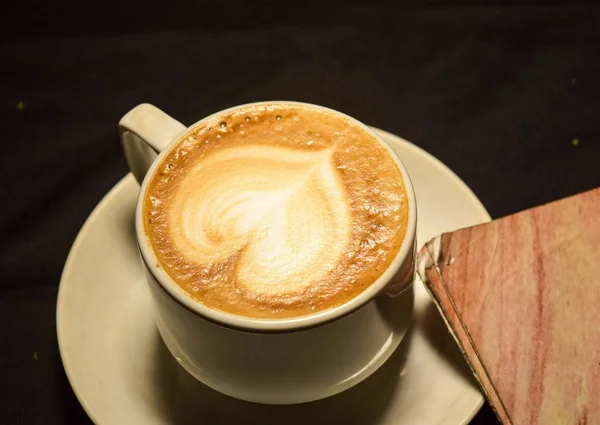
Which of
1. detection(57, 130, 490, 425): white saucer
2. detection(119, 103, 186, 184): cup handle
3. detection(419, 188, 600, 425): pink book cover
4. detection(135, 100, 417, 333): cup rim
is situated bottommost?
detection(57, 130, 490, 425): white saucer

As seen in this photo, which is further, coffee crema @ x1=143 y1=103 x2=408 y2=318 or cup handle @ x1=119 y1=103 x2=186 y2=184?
cup handle @ x1=119 y1=103 x2=186 y2=184

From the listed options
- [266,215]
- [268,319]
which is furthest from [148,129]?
[268,319]

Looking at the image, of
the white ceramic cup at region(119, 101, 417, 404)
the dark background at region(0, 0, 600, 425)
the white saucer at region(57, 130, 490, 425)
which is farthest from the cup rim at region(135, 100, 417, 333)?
the dark background at region(0, 0, 600, 425)

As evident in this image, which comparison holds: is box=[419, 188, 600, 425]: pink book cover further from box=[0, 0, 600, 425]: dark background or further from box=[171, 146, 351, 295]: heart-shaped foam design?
box=[0, 0, 600, 425]: dark background

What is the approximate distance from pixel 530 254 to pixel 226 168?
1.04 feet

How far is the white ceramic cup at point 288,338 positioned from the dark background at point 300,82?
36 centimetres

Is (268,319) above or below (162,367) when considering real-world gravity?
above

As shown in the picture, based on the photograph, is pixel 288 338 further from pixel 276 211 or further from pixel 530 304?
pixel 530 304

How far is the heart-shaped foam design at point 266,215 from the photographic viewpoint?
1.93ft

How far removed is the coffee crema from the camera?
22.5 inches

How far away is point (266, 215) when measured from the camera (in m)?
0.63

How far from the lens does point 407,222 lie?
603 millimetres

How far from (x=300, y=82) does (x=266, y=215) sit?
54 centimetres

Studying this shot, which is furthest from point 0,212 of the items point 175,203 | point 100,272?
point 175,203
